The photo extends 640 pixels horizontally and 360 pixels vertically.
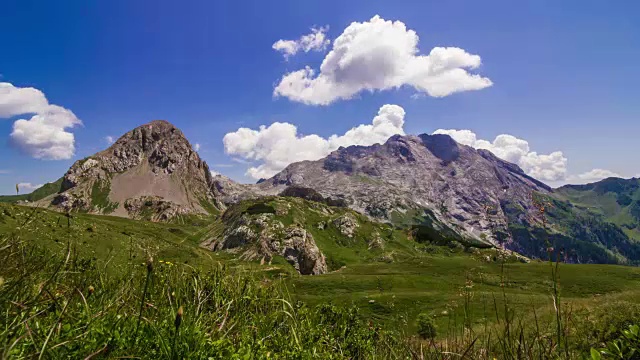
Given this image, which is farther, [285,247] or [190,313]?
[285,247]

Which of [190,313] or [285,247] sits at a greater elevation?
[190,313]

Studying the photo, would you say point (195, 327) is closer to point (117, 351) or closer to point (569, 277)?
point (117, 351)

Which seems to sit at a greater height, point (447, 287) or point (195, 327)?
point (195, 327)

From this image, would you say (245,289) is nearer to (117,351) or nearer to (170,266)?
(170,266)

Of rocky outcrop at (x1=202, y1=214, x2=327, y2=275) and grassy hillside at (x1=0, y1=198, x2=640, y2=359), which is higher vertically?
grassy hillside at (x1=0, y1=198, x2=640, y2=359)

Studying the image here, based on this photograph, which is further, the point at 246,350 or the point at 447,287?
the point at 447,287

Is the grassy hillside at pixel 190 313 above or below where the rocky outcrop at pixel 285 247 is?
above

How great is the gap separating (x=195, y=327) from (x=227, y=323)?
1.93m

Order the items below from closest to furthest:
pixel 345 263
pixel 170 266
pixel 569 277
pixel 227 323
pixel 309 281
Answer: pixel 227 323 < pixel 170 266 < pixel 309 281 < pixel 569 277 < pixel 345 263

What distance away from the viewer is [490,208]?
18.7 ft

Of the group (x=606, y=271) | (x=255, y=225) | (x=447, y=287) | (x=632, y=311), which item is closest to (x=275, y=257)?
(x=255, y=225)

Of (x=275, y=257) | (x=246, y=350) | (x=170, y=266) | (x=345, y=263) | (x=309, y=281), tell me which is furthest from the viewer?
(x=345, y=263)

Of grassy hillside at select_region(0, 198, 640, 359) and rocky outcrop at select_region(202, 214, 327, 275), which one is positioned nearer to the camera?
grassy hillside at select_region(0, 198, 640, 359)

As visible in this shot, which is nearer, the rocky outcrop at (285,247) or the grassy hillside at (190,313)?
the grassy hillside at (190,313)
